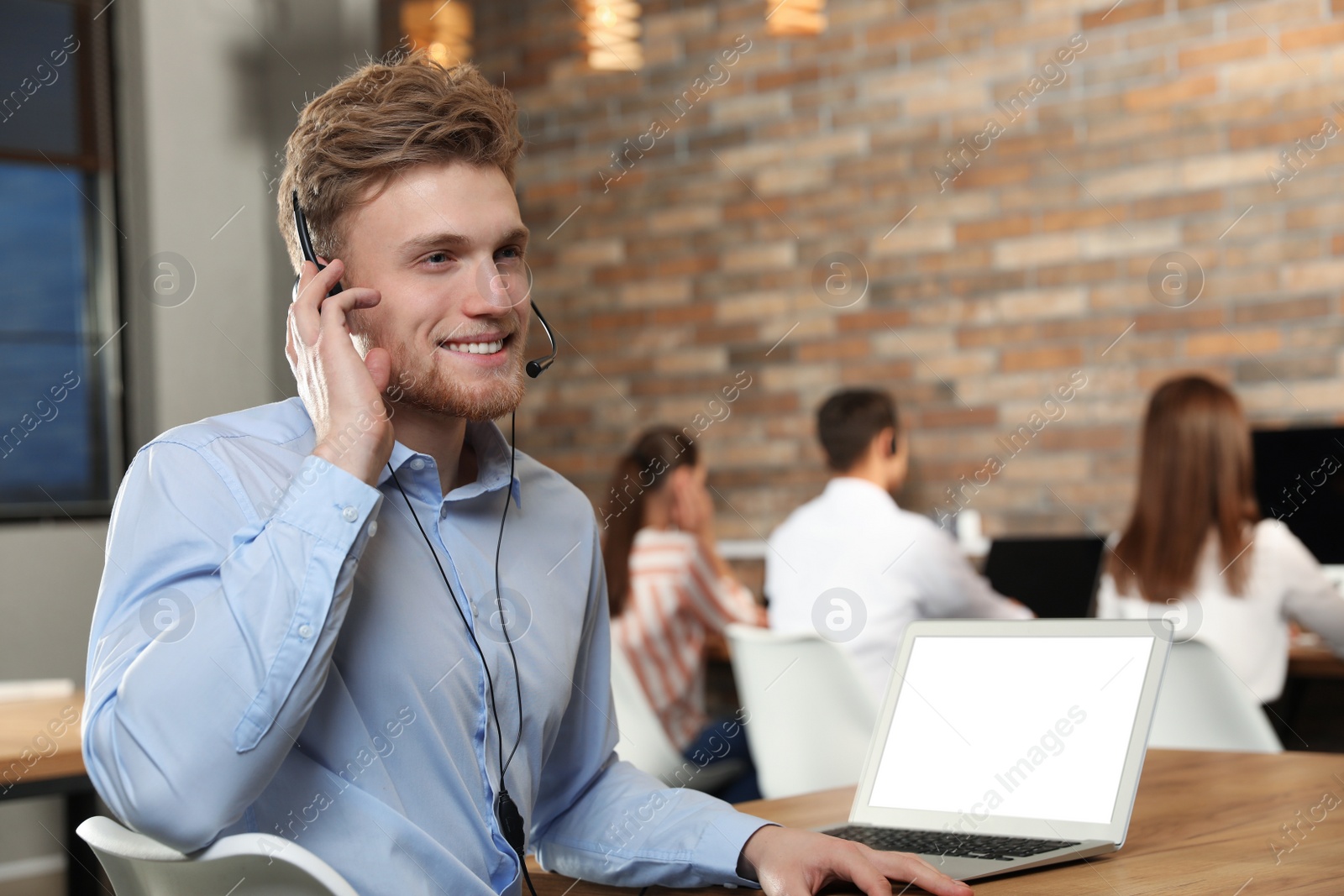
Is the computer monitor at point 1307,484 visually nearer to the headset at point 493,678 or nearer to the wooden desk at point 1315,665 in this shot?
the wooden desk at point 1315,665

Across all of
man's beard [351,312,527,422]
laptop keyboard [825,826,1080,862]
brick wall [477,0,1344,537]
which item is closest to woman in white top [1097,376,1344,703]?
brick wall [477,0,1344,537]

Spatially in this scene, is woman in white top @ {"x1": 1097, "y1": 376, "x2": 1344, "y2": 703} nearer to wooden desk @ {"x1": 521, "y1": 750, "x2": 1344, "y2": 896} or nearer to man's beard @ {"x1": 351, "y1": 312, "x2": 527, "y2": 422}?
wooden desk @ {"x1": 521, "y1": 750, "x2": 1344, "y2": 896}

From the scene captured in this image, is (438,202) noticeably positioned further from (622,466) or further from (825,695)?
(622,466)

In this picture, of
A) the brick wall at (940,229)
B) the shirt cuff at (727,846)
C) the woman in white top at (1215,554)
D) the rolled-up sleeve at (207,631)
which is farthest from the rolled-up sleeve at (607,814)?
the brick wall at (940,229)

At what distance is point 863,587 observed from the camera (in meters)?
3.02

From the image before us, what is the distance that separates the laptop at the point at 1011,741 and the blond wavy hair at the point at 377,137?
26.6 inches

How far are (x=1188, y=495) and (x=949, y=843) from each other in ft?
6.28

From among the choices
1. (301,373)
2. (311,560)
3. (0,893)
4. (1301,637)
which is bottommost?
(0,893)

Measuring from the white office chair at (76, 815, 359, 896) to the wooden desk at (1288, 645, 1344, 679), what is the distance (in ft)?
8.34

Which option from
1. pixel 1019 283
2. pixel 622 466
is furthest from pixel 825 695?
pixel 1019 283

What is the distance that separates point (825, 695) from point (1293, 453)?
4.82 feet

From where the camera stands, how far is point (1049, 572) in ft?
11.8

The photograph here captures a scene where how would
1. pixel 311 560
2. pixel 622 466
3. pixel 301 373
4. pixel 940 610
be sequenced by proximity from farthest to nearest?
pixel 622 466, pixel 940 610, pixel 301 373, pixel 311 560

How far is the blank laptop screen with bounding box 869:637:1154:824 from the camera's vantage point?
47.3 inches
